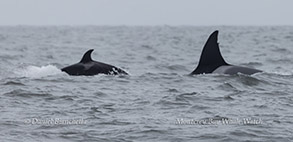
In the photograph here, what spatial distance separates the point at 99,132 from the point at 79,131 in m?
0.29

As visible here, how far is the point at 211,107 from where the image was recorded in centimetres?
1265

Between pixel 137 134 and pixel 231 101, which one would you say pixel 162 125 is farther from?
pixel 231 101

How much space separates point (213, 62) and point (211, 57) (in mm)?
286

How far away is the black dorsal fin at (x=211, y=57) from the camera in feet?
55.1

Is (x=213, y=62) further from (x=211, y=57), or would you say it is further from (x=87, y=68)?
(x=87, y=68)

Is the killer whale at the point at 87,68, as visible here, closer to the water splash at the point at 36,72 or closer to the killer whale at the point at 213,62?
the water splash at the point at 36,72

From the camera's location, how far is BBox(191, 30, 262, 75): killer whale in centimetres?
1680

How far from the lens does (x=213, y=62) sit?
56.6ft

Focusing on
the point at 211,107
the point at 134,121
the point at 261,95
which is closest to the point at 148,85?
the point at 261,95
